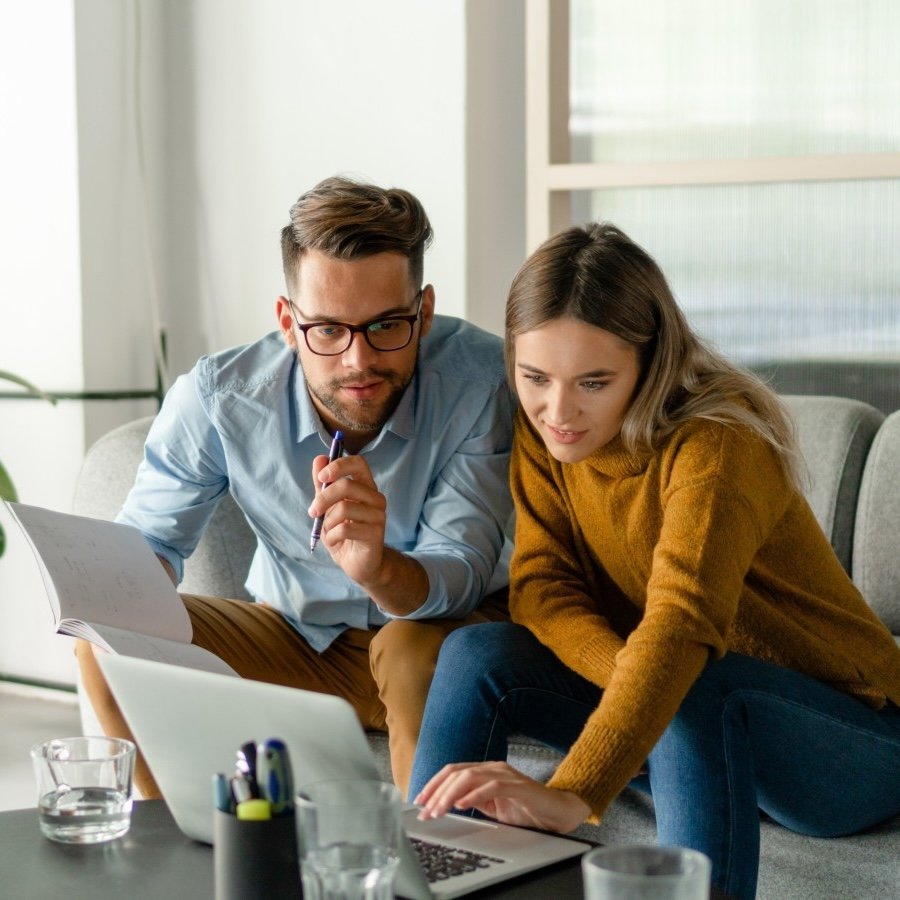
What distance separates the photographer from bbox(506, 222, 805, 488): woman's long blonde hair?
4.87 ft

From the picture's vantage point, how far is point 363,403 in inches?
69.5

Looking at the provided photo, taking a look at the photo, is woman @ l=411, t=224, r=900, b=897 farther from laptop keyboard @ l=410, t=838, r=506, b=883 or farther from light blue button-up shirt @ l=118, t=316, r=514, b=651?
laptop keyboard @ l=410, t=838, r=506, b=883

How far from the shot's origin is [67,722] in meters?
2.90

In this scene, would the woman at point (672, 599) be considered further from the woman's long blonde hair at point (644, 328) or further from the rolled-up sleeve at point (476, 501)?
the rolled-up sleeve at point (476, 501)

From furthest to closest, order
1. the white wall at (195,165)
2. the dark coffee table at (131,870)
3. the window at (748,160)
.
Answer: the white wall at (195,165), the window at (748,160), the dark coffee table at (131,870)

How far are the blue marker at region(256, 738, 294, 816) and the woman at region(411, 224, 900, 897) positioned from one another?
447 mm

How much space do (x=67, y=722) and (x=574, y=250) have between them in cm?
185

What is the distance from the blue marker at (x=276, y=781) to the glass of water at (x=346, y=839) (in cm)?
5

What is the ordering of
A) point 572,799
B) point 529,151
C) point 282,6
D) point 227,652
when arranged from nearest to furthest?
point 572,799
point 227,652
point 529,151
point 282,6

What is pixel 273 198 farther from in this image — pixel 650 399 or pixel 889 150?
pixel 650 399

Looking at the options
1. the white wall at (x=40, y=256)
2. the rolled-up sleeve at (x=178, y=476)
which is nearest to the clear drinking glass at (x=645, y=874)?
the rolled-up sleeve at (x=178, y=476)

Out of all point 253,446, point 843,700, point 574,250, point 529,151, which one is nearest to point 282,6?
point 529,151

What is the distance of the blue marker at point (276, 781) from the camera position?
868 mm

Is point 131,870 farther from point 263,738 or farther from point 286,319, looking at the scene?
point 286,319
